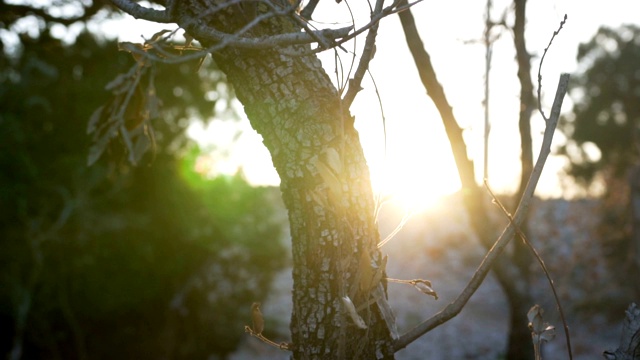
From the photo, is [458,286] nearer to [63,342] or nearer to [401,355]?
[401,355]

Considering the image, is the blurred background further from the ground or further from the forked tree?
the forked tree

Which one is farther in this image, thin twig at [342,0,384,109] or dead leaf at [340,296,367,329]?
thin twig at [342,0,384,109]

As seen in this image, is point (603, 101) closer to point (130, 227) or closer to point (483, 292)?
point (483, 292)

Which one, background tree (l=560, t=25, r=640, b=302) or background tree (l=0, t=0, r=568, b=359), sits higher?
background tree (l=560, t=25, r=640, b=302)

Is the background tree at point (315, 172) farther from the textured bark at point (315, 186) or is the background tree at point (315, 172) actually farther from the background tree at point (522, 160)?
the background tree at point (522, 160)

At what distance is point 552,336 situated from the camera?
125 centimetres

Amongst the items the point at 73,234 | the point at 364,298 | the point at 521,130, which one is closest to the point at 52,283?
the point at 73,234

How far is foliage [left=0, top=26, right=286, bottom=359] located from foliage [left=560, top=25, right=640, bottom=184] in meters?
12.7

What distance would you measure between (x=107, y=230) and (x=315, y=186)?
705cm

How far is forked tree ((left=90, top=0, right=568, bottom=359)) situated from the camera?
52.1 inches

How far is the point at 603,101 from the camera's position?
17.8 metres

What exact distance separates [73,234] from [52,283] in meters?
0.70

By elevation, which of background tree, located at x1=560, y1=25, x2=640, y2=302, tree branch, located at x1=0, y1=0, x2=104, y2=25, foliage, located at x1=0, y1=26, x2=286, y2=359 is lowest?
foliage, located at x1=0, y1=26, x2=286, y2=359

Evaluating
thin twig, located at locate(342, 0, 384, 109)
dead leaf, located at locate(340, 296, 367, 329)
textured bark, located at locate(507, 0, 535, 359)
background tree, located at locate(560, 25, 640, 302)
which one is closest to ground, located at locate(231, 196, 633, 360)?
textured bark, located at locate(507, 0, 535, 359)
